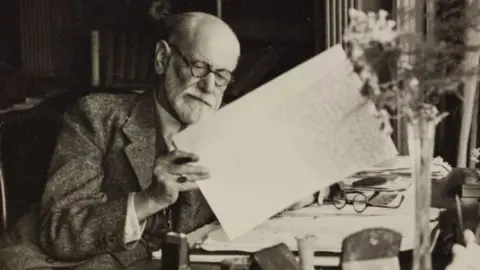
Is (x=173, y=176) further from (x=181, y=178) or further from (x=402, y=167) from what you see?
(x=402, y=167)

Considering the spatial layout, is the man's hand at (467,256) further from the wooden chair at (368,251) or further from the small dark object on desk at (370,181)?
the small dark object on desk at (370,181)

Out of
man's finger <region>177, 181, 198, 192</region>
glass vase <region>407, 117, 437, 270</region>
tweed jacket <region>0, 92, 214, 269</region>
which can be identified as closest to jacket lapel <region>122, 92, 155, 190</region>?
tweed jacket <region>0, 92, 214, 269</region>

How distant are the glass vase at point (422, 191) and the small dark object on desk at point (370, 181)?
36 centimetres

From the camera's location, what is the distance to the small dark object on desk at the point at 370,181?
1.48 metres

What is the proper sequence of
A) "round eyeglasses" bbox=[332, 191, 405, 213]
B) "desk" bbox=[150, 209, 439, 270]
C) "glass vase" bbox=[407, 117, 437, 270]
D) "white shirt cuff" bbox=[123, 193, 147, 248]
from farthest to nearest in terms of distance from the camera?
1. "round eyeglasses" bbox=[332, 191, 405, 213]
2. "white shirt cuff" bbox=[123, 193, 147, 248]
3. "desk" bbox=[150, 209, 439, 270]
4. "glass vase" bbox=[407, 117, 437, 270]

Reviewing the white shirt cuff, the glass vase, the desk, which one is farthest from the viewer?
the white shirt cuff

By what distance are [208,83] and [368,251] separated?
17.2 inches

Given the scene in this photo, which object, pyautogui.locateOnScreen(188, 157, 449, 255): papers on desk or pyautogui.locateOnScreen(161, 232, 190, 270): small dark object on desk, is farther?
pyautogui.locateOnScreen(188, 157, 449, 255): papers on desk

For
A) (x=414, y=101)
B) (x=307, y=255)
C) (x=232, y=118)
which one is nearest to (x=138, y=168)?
(x=232, y=118)

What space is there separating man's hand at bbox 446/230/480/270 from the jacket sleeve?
585 mm

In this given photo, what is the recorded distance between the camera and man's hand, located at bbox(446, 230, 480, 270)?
45.1 inches

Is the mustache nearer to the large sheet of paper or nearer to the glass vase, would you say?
the large sheet of paper

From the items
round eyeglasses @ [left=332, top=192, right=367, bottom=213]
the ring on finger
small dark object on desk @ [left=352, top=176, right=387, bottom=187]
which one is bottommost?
round eyeglasses @ [left=332, top=192, right=367, bottom=213]

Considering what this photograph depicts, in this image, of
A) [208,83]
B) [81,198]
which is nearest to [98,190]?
[81,198]
